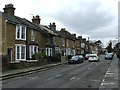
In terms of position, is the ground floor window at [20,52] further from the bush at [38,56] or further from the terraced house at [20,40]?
the bush at [38,56]

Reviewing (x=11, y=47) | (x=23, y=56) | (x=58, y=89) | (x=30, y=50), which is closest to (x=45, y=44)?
(x=30, y=50)

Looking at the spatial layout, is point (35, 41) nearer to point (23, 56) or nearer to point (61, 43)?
point (23, 56)

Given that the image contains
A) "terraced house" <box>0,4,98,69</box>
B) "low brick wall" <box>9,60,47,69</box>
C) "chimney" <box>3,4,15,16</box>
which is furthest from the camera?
"chimney" <box>3,4,15,16</box>

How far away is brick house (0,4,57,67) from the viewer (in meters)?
32.7

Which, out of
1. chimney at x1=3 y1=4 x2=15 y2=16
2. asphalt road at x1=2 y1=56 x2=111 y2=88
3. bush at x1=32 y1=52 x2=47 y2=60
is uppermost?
chimney at x1=3 y1=4 x2=15 y2=16

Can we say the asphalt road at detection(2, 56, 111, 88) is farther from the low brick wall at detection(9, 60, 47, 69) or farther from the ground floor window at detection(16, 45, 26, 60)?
the ground floor window at detection(16, 45, 26, 60)

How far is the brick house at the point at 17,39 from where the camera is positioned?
107 ft

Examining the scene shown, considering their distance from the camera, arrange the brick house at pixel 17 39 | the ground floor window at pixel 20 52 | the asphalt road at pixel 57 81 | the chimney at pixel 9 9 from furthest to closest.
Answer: the chimney at pixel 9 9 < the ground floor window at pixel 20 52 < the brick house at pixel 17 39 < the asphalt road at pixel 57 81

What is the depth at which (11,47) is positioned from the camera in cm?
3456

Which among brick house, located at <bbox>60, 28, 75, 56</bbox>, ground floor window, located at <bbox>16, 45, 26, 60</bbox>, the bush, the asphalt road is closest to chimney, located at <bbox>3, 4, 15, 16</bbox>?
ground floor window, located at <bbox>16, 45, 26, 60</bbox>

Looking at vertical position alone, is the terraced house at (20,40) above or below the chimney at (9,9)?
below

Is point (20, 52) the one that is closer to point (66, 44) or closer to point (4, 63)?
point (4, 63)

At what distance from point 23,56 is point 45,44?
11.8 meters

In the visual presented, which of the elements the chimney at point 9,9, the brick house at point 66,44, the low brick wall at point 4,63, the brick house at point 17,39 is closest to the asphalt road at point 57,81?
the low brick wall at point 4,63
